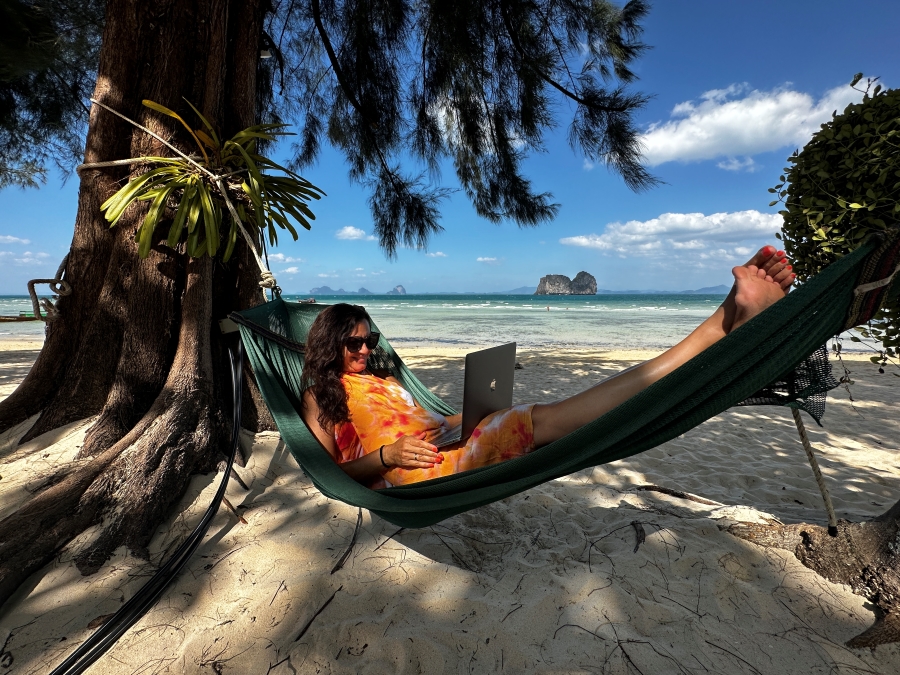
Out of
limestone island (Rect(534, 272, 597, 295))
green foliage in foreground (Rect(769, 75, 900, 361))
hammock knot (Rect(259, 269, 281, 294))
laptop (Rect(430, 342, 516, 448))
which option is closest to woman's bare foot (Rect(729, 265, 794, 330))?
green foliage in foreground (Rect(769, 75, 900, 361))

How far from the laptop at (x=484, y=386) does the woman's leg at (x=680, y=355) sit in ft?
0.42

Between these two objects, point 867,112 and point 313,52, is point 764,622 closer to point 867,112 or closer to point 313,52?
point 867,112

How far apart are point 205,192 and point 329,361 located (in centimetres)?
79

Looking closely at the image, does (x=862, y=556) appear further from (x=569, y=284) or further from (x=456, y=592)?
(x=569, y=284)

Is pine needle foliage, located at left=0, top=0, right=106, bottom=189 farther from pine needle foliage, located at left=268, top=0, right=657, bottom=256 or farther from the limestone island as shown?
the limestone island

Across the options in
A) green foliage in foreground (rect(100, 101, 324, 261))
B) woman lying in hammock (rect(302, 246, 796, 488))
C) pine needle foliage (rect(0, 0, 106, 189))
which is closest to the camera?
woman lying in hammock (rect(302, 246, 796, 488))

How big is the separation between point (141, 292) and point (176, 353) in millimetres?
256

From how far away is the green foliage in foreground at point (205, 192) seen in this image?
1551 millimetres

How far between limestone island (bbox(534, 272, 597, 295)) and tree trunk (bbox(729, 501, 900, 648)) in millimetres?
42677

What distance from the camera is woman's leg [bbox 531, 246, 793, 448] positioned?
113cm

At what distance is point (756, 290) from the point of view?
1133 mm

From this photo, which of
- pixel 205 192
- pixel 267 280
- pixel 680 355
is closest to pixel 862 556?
pixel 680 355

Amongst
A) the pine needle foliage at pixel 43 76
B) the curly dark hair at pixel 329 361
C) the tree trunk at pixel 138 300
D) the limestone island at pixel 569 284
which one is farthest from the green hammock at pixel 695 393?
the limestone island at pixel 569 284

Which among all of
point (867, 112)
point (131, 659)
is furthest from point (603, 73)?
point (131, 659)
